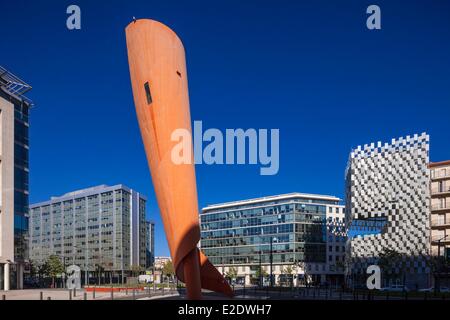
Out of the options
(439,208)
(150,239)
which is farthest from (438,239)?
(150,239)

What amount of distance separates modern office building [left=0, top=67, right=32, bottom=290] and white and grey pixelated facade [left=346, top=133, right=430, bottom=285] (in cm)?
3880

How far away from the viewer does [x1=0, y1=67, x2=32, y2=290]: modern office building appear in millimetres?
55500

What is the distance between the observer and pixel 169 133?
21141 mm

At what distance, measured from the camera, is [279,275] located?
98.8 metres

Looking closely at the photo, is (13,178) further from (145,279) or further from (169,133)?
(145,279)

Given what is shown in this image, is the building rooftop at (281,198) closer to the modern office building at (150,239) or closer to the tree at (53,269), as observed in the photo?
the tree at (53,269)

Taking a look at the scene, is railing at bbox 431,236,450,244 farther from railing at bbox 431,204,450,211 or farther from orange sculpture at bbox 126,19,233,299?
orange sculpture at bbox 126,19,233,299

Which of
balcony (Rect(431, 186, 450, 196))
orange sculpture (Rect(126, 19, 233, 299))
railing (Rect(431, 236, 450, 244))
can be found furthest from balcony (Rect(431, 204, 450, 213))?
orange sculpture (Rect(126, 19, 233, 299))

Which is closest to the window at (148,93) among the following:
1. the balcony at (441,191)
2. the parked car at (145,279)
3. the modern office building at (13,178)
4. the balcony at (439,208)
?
the modern office building at (13,178)

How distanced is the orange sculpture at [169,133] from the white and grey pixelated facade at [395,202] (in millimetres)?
42668

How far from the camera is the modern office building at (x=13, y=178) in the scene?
55.5 metres
